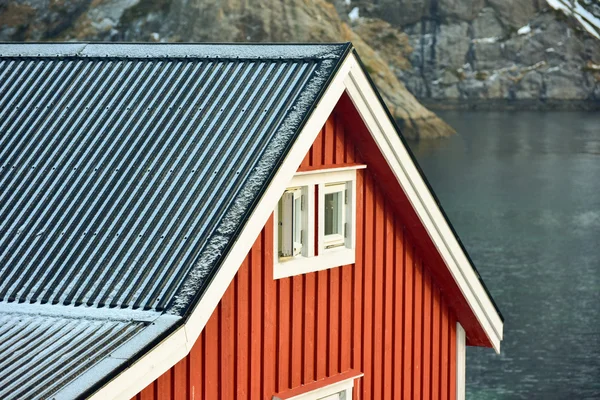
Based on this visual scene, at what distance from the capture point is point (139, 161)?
862cm

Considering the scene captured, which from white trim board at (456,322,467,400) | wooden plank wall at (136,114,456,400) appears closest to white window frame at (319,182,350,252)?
wooden plank wall at (136,114,456,400)

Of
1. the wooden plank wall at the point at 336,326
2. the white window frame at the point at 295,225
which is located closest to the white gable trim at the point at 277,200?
the wooden plank wall at the point at 336,326

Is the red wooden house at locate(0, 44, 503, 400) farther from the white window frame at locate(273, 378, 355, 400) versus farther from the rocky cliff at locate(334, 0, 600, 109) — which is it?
the rocky cliff at locate(334, 0, 600, 109)

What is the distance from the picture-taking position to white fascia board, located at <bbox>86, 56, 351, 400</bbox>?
6.87m

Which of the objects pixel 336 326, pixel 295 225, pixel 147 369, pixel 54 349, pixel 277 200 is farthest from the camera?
pixel 336 326

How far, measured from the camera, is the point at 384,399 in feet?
33.6

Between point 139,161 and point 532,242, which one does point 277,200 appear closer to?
point 139,161

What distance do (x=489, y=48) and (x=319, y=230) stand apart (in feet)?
589

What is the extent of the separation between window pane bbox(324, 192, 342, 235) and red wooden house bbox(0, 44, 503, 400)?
2cm

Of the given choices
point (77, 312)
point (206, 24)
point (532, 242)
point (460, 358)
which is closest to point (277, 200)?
point (77, 312)

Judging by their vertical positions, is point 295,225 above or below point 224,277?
above

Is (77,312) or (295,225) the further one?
(295,225)

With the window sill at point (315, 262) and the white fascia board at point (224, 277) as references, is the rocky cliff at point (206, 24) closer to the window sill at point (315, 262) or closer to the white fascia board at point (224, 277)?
the window sill at point (315, 262)

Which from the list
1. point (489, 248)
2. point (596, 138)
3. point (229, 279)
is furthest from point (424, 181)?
point (596, 138)
